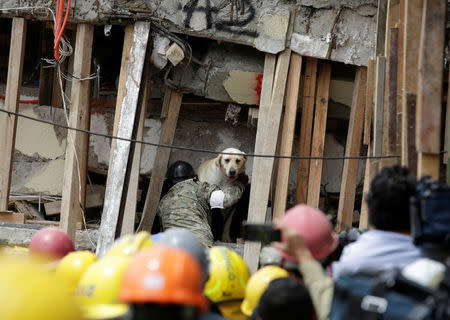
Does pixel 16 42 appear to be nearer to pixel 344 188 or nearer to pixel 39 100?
pixel 39 100

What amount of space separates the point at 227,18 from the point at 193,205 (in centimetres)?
220

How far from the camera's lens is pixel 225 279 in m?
3.23

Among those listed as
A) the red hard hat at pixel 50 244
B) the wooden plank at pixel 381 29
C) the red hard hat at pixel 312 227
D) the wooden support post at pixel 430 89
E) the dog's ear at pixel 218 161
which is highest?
the wooden plank at pixel 381 29

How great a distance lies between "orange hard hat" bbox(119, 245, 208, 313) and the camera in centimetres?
186

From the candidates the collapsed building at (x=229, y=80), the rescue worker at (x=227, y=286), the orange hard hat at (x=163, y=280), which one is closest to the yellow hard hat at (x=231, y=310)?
the rescue worker at (x=227, y=286)

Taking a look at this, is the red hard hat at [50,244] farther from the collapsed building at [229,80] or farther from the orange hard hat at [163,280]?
the collapsed building at [229,80]

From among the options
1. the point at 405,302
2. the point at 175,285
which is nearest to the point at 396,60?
the point at 405,302

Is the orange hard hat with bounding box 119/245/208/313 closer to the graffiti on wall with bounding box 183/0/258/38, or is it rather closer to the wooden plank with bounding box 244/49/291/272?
the wooden plank with bounding box 244/49/291/272

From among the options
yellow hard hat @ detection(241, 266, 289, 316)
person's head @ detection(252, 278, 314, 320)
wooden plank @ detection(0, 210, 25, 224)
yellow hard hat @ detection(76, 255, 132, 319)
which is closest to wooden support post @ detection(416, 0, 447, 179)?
yellow hard hat @ detection(241, 266, 289, 316)

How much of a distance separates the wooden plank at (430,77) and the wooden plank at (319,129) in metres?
2.97

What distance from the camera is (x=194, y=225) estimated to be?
6.76 metres

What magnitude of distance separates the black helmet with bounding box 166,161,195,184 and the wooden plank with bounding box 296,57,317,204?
1763 millimetres

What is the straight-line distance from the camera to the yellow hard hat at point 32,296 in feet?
5.54

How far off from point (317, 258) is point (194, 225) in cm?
404
